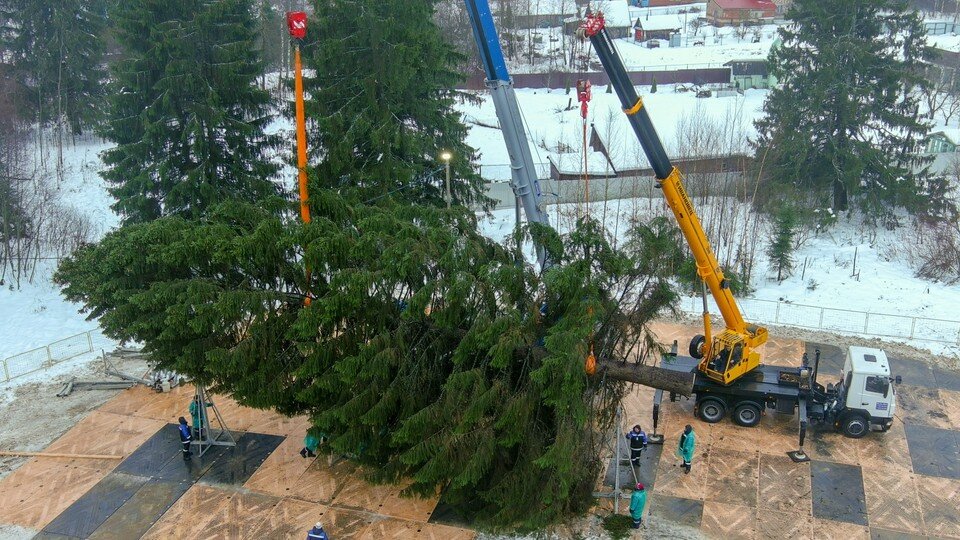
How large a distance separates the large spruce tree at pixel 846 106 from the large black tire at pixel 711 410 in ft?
52.0

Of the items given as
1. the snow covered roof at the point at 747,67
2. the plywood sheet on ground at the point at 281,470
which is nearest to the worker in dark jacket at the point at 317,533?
the plywood sheet on ground at the point at 281,470

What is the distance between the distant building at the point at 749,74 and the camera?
5278 centimetres

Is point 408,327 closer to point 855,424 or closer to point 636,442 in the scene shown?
point 636,442

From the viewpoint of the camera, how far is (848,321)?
2303 cm

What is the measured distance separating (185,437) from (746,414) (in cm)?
1215

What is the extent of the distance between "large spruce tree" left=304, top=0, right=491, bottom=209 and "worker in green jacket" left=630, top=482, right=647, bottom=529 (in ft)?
38.4

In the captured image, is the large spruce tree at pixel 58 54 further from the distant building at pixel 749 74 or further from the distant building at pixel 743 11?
the distant building at pixel 743 11

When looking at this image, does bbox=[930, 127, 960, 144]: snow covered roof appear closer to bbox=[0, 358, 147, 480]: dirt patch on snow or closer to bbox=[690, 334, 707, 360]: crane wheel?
bbox=[690, 334, 707, 360]: crane wheel

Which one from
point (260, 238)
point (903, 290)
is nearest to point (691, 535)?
point (260, 238)

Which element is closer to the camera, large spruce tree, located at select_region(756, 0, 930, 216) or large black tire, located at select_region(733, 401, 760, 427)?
large black tire, located at select_region(733, 401, 760, 427)

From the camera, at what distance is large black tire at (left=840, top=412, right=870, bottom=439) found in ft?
52.7

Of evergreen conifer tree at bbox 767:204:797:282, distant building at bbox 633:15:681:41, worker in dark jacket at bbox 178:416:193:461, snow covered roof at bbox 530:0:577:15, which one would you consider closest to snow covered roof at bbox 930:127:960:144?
evergreen conifer tree at bbox 767:204:797:282

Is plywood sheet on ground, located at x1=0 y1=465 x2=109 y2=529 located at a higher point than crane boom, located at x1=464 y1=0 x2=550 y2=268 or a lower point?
lower

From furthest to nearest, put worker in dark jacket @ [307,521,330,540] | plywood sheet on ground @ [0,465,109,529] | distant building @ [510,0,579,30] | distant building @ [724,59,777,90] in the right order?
1. distant building @ [510,0,579,30]
2. distant building @ [724,59,777,90]
3. plywood sheet on ground @ [0,465,109,529]
4. worker in dark jacket @ [307,521,330,540]
